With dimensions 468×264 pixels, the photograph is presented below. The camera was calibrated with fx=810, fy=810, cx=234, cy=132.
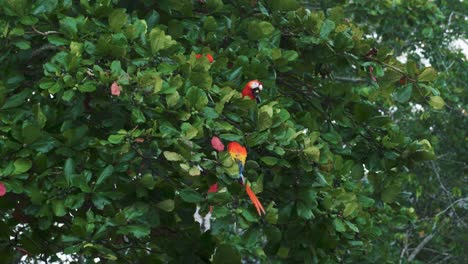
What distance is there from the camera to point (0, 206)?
3479 mm

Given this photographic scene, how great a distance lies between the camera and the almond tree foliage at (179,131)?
3262 mm

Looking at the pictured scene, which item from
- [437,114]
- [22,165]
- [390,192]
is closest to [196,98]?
[22,165]

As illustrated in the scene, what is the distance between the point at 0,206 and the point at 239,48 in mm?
1439

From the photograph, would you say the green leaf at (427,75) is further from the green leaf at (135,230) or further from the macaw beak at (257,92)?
the green leaf at (135,230)

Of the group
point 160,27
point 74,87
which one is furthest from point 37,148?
point 160,27

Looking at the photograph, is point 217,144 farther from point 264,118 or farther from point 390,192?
point 390,192

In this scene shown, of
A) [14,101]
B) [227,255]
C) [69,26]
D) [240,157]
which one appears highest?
[69,26]

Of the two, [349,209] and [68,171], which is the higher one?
[68,171]

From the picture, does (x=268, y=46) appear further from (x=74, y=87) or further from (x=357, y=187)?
(x=74, y=87)

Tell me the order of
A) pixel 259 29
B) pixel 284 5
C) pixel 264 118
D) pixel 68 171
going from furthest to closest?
pixel 284 5 → pixel 259 29 → pixel 264 118 → pixel 68 171

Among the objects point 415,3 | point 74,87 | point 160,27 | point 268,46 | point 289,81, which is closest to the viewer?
point 74,87

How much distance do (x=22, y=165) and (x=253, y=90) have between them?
46.4 inches

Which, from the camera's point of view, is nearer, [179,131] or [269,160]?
[179,131]

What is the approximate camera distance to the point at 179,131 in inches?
130
